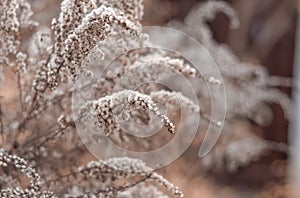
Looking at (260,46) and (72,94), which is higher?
Answer: (260,46)

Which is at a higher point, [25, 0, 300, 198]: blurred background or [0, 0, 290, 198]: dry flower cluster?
[25, 0, 300, 198]: blurred background

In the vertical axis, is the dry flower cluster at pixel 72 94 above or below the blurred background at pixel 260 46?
below

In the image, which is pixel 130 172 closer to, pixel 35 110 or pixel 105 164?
pixel 105 164

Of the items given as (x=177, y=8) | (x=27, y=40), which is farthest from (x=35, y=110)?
(x=177, y=8)

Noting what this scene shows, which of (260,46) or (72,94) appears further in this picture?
(260,46)

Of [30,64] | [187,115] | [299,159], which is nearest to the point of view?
[30,64]

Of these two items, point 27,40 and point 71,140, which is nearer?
point 71,140

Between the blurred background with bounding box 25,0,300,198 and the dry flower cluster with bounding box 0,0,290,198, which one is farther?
the blurred background with bounding box 25,0,300,198

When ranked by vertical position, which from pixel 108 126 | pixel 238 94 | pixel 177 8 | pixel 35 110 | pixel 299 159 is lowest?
pixel 108 126

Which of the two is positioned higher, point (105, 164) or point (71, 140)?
point (71, 140)

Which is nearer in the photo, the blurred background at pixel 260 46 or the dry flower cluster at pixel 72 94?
the dry flower cluster at pixel 72 94

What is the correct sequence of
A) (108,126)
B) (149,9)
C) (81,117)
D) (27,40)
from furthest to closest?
(149,9) → (27,40) → (81,117) → (108,126)
